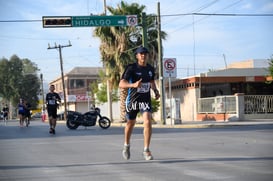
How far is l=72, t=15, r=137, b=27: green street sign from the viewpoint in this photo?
23500mm

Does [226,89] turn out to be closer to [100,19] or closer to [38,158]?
[100,19]

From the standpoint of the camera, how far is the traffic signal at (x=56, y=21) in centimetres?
2266

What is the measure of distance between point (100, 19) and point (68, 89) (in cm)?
5715

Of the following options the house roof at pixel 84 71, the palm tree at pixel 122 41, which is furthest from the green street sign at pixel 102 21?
the house roof at pixel 84 71

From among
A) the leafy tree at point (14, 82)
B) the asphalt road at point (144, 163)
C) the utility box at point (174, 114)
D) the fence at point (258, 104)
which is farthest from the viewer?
the leafy tree at point (14, 82)

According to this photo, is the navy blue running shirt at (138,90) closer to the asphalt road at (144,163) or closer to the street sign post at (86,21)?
the asphalt road at (144,163)

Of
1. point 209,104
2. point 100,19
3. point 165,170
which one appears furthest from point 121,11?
point 165,170

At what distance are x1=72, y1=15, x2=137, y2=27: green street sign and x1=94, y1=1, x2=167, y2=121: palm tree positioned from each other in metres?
4.59

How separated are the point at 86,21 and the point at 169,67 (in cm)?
494

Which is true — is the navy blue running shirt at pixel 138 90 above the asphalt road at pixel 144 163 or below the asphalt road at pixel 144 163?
above

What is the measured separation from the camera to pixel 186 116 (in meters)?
32.6

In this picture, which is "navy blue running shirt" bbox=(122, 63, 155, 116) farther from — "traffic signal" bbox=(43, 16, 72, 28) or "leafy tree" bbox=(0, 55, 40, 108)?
"leafy tree" bbox=(0, 55, 40, 108)

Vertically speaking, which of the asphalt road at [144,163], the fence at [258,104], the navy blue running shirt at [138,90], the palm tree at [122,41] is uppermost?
the palm tree at [122,41]

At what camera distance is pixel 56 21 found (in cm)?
2291
